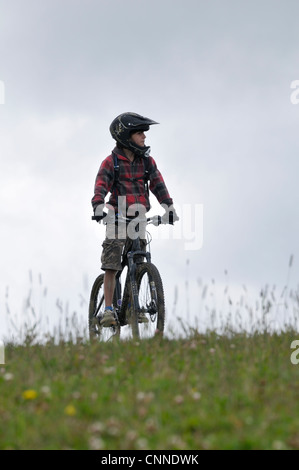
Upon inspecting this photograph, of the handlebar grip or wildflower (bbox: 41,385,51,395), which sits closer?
wildflower (bbox: 41,385,51,395)

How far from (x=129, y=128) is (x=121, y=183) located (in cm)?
78

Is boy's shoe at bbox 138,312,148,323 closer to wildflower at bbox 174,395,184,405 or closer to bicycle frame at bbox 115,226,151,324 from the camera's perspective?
bicycle frame at bbox 115,226,151,324

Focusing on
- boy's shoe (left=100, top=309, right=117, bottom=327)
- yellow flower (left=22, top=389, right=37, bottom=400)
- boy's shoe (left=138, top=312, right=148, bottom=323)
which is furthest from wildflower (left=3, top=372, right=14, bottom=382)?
boy's shoe (left=100, top=309, right=117, bottom=327)

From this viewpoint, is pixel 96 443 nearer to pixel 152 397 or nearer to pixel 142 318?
pixel 152 397

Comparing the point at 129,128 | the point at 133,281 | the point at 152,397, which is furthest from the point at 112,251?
the point at 152,397

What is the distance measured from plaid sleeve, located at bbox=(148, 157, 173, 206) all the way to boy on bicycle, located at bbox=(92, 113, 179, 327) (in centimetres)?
6

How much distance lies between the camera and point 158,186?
31.7ft

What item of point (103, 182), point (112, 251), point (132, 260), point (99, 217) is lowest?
point (132, 260)

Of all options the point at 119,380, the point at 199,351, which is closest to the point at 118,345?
the point at 199,351

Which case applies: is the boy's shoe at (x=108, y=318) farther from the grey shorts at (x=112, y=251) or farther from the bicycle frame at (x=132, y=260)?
the grey shorts at (x=112, y=251)

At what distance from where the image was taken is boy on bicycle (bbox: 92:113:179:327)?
930cm

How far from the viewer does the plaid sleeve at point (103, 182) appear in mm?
9211

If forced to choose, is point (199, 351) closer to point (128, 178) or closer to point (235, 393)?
point (235, 393)
